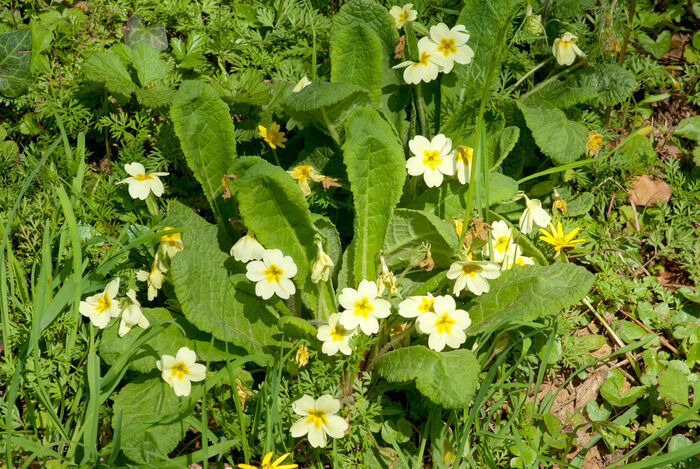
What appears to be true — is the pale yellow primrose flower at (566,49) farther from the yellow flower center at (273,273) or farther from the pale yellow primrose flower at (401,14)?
the yellow flower center at (273,273)

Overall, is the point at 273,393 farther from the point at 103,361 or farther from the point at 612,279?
the point at 612,279

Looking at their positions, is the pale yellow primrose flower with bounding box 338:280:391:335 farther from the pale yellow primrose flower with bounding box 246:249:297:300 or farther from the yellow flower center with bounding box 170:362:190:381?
the yellow flower center with bounding box 170:362:190:381

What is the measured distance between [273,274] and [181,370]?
1.71ft

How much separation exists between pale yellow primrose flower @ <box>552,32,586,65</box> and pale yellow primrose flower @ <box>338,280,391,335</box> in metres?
1.70

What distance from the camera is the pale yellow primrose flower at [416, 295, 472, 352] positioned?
257 cm

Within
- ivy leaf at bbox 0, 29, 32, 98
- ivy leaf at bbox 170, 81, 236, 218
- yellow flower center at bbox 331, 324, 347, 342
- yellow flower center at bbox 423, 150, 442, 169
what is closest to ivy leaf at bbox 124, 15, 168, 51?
ivy leaf at bbox 0, 29, 32, 98

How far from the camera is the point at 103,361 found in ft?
9.24

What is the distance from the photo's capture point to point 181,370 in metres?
2.57

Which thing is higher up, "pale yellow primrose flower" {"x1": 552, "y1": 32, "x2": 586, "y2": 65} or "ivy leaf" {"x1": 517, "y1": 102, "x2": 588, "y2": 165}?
"pale yellow primrose flower" {"x1": 552, "y1": 32, "x2": 586, "y2": 65}

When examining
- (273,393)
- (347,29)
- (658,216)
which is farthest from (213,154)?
(658,216)

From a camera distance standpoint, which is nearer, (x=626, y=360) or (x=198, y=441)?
(x=198, y=441)

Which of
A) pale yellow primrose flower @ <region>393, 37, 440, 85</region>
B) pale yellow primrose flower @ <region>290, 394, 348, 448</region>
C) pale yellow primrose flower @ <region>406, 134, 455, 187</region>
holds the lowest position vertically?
pale yellow primrose flower @ <region>290, 394, 348, 448</region>

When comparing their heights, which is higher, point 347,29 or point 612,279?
point 347,29

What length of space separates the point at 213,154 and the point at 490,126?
1326 mm
